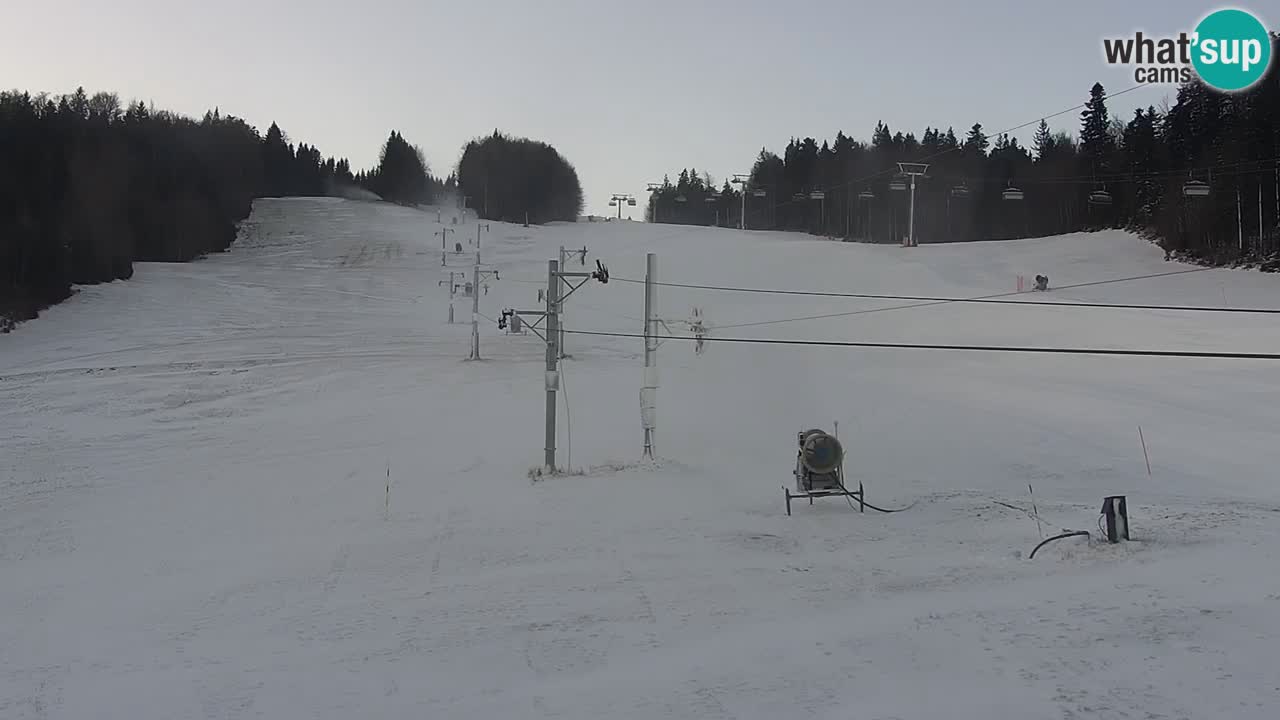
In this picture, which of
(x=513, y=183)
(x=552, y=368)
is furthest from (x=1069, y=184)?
(x=552, y=368)

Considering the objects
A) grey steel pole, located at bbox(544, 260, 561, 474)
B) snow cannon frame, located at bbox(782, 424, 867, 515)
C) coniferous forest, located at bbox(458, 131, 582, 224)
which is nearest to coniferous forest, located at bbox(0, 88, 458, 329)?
coniferous forest, located at bbox(458, 131, 582, 224)

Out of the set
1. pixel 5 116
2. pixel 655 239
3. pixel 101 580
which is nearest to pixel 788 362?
pixel 101 580

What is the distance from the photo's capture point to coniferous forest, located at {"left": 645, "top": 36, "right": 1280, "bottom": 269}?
5209cm

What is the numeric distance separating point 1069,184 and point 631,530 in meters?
88.4

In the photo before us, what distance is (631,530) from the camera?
1574 cm

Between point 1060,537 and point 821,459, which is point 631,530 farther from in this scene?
point 1060,537

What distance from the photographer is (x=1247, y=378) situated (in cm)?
2855

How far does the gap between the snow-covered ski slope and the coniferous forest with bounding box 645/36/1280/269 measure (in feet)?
35.5

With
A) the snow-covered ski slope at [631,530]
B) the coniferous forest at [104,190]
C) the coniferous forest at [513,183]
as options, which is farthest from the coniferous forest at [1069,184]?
the coniferous forest at [104,190]

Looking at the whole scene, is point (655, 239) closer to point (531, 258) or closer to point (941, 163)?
point (531, 258)

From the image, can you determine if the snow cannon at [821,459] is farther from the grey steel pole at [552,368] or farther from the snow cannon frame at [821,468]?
the grey steel pole at [552,368]

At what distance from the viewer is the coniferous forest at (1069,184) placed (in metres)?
52.1

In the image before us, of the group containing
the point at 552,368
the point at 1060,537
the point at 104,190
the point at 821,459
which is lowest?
the point at 1060,537

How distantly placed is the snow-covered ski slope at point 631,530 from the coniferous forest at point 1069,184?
10.8 m
